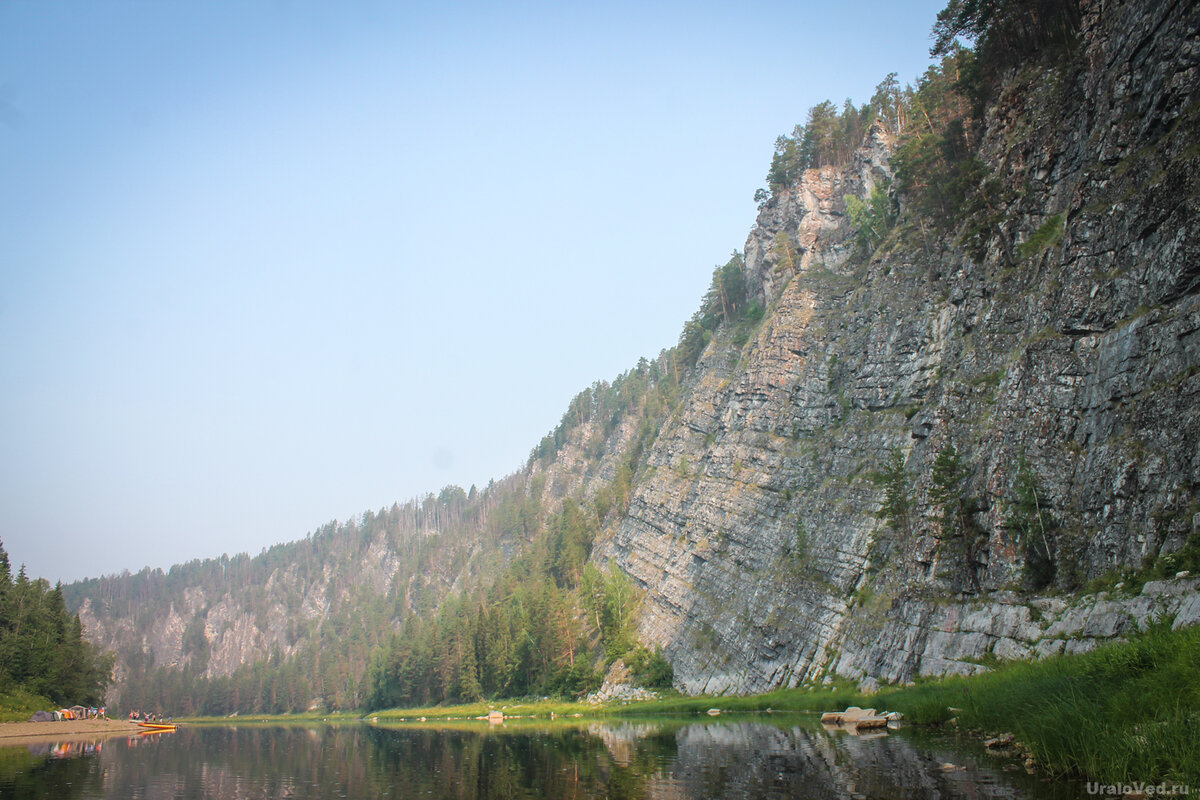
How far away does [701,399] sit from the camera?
10031cm

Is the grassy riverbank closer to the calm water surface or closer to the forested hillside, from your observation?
the calm water surface

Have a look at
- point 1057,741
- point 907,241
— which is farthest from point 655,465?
point 1057,741

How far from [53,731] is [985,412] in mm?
80241

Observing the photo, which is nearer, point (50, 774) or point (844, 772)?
point (844, 772)

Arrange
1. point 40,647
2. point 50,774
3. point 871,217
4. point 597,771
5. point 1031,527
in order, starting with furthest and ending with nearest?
A: 1. point 871,217
2. point 40,647
3. point 1031,527
4. point 50,774
5. point 597,771

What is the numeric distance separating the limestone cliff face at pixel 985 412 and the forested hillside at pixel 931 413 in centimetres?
19

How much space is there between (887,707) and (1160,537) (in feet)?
51.7

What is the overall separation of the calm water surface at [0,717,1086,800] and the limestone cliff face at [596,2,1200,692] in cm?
919

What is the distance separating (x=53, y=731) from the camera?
59188mm

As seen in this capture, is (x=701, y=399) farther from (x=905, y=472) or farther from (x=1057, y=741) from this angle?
(x=1057, y=741)

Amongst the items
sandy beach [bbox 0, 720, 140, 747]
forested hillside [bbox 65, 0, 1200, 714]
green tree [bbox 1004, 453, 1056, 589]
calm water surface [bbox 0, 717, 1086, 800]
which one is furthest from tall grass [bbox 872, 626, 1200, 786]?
sandy beach [bbox 0, 720, 140, 747]
